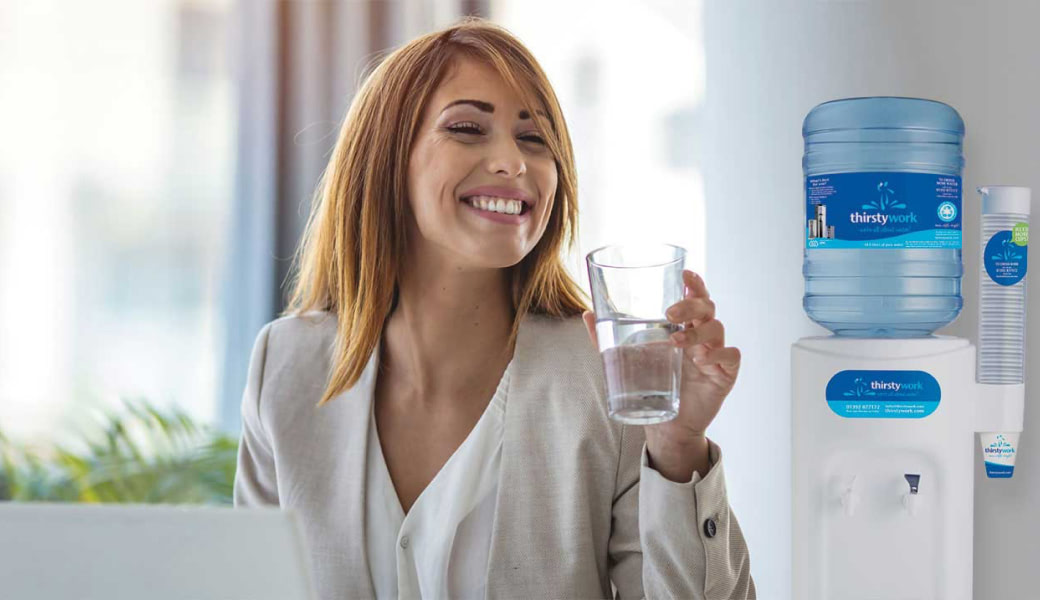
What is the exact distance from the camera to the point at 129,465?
9.81 feet

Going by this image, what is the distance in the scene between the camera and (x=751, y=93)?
1904 millimetres

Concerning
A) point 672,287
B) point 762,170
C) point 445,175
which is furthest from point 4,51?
point 672,287

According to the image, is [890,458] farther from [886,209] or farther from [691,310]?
[691,310]

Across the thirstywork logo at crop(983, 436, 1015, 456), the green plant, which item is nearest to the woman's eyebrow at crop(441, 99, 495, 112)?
the thirstywork logo at crop(983, 436, 1015, 456)

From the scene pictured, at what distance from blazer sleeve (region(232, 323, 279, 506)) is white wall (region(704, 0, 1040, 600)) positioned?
91 cm

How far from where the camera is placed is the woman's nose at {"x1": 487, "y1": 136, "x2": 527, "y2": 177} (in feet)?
5.02

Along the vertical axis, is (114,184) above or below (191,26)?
below

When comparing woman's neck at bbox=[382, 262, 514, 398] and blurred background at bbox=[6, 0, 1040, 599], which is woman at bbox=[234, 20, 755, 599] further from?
blurred background at bbox=[6, 0, 1040, 599]

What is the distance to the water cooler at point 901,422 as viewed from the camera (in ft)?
4.75

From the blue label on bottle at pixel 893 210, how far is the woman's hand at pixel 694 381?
0.93 feet

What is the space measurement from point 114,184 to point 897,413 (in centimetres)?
262

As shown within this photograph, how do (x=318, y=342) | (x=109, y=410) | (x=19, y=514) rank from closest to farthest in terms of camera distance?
(x=19, y=514) < (x=318, y=342) < (x=109, y=410)

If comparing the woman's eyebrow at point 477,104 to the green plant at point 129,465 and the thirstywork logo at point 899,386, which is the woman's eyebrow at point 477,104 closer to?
the thirstywork logo at point 899,386

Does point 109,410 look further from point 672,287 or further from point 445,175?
point 672,287
